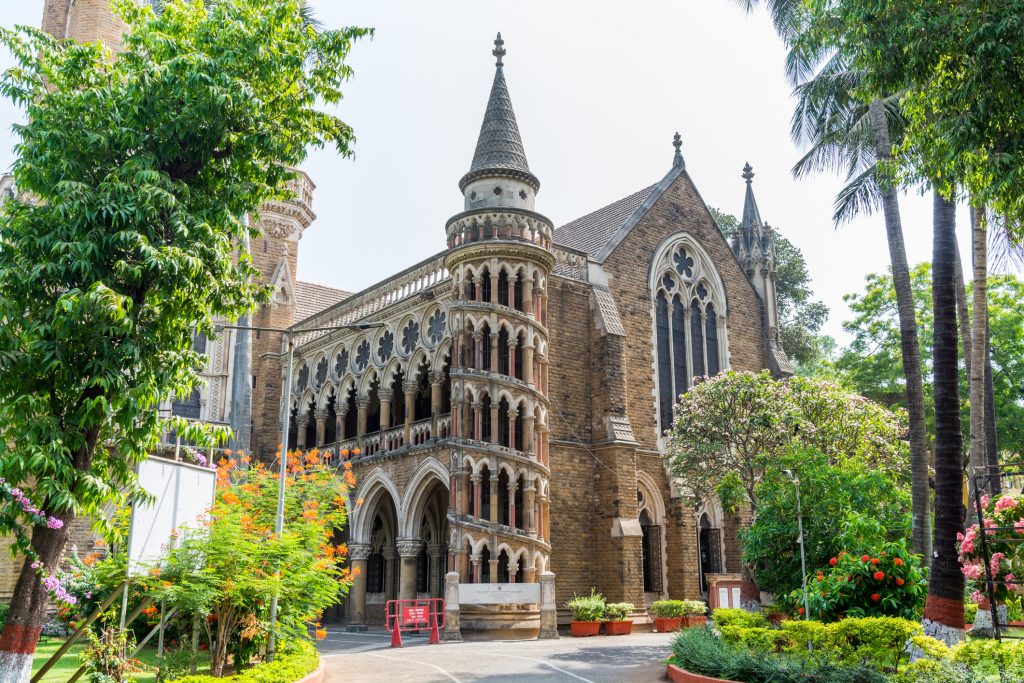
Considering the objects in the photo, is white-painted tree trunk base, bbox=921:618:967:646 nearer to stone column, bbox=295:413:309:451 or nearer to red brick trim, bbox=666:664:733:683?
red brick trim, bbox=666:664:733:683

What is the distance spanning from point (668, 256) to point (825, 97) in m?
7.74

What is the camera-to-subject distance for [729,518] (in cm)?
2847

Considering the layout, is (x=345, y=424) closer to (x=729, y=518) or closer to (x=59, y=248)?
(x=729, y=518)

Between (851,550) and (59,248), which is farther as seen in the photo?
(851,550)

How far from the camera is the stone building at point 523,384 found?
23094 mm

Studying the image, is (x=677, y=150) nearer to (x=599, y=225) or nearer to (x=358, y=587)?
(x=599, y=225)

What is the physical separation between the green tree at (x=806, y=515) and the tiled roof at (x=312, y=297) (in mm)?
24076

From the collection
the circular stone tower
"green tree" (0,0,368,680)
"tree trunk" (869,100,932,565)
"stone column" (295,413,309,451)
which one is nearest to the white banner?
the circular stone tower

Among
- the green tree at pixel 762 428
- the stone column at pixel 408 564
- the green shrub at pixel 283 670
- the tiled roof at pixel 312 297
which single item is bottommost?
the green shrub at pixel 283 670

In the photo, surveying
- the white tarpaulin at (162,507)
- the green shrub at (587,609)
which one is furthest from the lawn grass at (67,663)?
the green shrub at (587,609)

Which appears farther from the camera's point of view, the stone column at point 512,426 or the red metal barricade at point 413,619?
the stone column at point 512,426

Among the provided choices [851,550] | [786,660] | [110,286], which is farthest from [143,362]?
[851,550]

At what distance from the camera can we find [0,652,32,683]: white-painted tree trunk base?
9852mm

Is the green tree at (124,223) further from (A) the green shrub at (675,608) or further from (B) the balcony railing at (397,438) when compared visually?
(A) the green shrub at (675,608)
